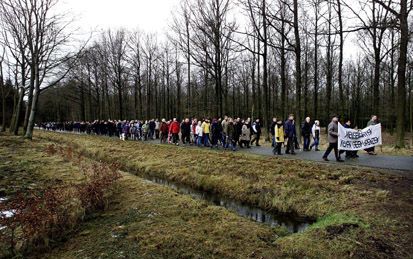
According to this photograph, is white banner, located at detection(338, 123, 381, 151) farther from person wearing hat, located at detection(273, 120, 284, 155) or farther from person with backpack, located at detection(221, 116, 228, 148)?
person with backpack, located at detection(221, 116, 228, 148)

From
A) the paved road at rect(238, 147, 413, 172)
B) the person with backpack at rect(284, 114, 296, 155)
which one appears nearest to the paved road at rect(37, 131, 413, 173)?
the paved road at rect(238, 147, 413, 172)

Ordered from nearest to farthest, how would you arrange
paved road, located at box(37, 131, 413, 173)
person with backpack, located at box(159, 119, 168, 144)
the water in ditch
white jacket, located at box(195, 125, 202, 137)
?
the water in ditch
paved road, located at box(37, 131, 413, 173)
white jacket, located at box(195, 125, 202, 137)
person with backpack, located at box(159, 119, 168, 144)

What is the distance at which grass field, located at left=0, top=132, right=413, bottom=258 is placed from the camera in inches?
291

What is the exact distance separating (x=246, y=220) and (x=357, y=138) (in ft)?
30.1

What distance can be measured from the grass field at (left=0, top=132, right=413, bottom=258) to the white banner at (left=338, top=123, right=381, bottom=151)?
2582 millimetres

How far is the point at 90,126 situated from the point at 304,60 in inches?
1273

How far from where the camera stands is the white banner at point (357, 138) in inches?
632

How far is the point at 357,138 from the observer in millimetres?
16219

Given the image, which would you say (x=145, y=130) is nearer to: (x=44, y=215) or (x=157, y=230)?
(x=157, y=230)

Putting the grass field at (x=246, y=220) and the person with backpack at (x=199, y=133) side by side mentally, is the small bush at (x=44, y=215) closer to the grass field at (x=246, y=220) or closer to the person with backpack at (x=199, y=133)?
the grass field at (x=246, y=220)

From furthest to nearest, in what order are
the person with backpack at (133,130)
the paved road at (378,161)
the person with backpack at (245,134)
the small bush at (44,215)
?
the person with backpack at (133,130), the person with backpack at (245,134), the paved road at (378,161), the small bush at (44,215)

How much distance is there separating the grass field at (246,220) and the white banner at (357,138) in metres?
2.58

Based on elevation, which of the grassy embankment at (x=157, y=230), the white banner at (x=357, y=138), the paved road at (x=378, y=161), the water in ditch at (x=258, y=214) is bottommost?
the water in ditch at (x=258, y=214)

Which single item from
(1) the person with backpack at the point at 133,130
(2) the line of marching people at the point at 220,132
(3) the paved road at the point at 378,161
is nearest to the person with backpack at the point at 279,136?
(3) the paved road at the point at 378,161
